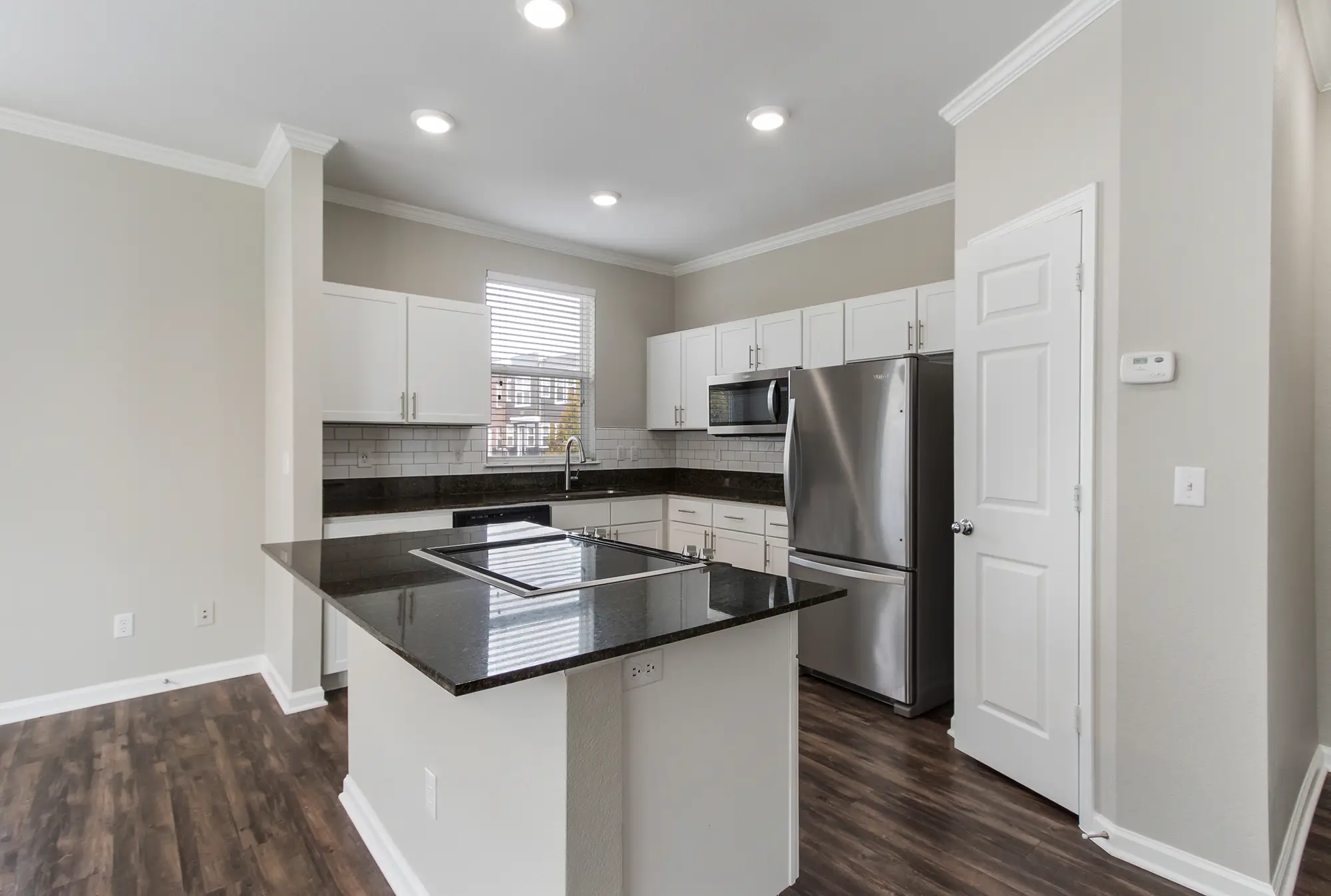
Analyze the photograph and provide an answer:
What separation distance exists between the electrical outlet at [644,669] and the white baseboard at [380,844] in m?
0.94

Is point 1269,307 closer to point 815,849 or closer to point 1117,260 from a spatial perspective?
point 1117,260

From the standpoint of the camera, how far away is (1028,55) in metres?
2.39

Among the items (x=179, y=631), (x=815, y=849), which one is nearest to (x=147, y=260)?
(x=179, y=631)

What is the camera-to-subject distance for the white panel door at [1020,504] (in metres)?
2.22

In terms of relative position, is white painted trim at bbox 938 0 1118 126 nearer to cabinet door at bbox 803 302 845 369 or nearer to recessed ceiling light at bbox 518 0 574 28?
cabinet door at bbox 803 302 845 369

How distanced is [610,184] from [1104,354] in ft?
8.65

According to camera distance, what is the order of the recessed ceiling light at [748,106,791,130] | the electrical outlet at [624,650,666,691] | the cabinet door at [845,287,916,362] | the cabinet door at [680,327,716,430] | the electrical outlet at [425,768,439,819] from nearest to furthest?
the electrical outlet at [624,650,666,691], the electrical outlet at [425,768,439,819], the recessed ceiling light at [748,106,791,130], the cabinet door at [845,287,916,362], the cabinet door at [680,327,716,430]

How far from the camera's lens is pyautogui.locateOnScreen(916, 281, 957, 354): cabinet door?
3342 millimetres

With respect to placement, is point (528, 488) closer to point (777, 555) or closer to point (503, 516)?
point (503, 516)

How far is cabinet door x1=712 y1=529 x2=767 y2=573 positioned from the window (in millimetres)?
1321

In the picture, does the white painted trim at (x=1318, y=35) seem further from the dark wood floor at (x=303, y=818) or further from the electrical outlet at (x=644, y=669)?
the electrical outlet at (x=644, y=669)

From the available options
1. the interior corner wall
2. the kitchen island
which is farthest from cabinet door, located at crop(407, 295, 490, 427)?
the interior corner wall

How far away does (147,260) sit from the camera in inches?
129

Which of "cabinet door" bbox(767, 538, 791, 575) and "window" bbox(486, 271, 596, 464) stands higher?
"window" bbox(486, 271, 596, 464)
